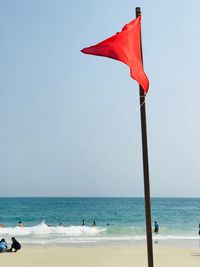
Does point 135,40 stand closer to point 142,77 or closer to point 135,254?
point 142,77

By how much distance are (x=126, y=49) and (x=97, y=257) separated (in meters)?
17.1

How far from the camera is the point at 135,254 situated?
921 inches

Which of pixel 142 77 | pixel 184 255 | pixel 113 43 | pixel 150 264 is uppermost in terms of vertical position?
pixel 113 43

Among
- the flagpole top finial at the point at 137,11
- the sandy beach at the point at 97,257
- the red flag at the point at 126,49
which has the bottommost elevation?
the sandy beach at the point at 97,257

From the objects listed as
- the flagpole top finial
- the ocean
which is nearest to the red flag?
the flagpole top finial

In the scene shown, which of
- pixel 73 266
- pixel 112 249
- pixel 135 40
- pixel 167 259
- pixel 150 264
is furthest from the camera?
pixel 112 249

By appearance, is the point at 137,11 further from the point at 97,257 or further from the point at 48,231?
the point at 48,231

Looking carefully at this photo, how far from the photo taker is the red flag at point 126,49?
253 inches

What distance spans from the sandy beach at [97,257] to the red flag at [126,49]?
14793 millimetres

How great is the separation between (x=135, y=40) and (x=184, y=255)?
60.5ft

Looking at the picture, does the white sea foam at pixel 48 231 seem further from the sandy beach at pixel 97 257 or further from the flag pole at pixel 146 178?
the flag pole at pixel 146 178

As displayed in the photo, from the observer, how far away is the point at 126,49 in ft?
21.4

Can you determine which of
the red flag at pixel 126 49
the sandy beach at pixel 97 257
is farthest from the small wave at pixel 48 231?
the red flag at pixel 126 49

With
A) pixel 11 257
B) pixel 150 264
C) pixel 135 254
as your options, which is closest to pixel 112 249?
pixel 135 254
